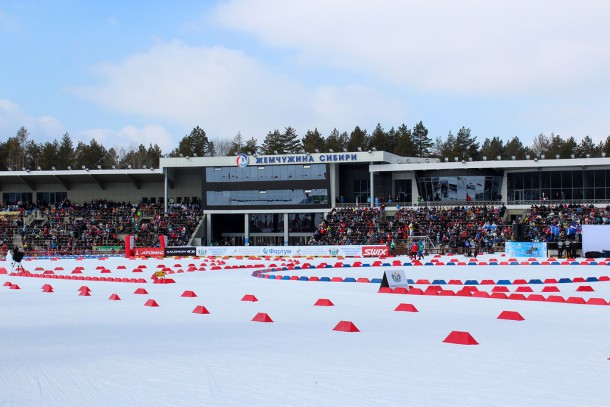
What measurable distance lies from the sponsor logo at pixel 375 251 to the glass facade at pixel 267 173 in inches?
786

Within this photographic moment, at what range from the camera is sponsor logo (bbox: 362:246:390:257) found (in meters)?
52.7

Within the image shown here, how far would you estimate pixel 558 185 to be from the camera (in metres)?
68.8

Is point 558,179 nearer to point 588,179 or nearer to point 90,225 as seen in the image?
point 588,179

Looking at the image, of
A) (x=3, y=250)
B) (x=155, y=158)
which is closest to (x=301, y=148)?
(x=155, y=158)

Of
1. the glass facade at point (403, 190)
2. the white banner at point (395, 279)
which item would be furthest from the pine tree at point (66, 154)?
the white banner at point (395, 279)

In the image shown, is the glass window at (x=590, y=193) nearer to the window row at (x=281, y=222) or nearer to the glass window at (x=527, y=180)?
the glass window at (x=527, y=180)

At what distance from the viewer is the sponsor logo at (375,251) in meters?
52.7

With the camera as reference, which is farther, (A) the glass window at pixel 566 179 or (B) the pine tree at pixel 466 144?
(B) the pine tree at pixel 466 144

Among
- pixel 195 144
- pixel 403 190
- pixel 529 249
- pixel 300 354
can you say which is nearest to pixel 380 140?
pixel 195 144

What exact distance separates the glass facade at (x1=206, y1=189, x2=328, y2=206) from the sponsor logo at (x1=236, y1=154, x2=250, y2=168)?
257 cm

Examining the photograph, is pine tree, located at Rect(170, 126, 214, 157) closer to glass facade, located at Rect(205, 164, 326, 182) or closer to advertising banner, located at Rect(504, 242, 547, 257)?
glass facade, located at Rect(205, 164, 326, 182)

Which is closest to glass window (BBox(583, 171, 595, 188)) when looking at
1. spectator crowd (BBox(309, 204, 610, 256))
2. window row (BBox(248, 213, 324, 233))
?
spectator crowd (BBox(309, 204, 610, 256))

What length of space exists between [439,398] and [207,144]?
136 m

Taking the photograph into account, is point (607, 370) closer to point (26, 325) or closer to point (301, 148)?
point (26, 325)
